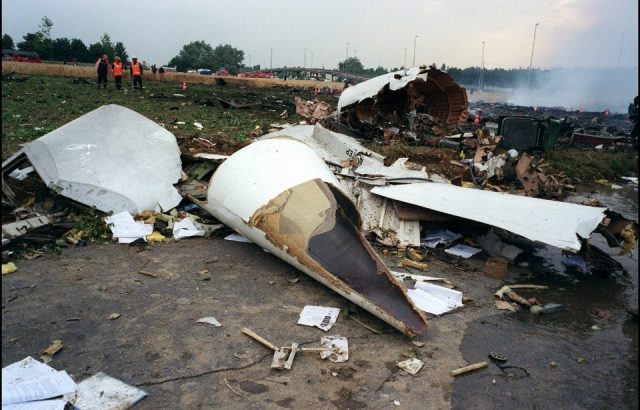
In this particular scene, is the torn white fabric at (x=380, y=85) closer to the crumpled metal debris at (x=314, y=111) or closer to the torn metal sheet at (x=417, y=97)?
the torn metal sheet at (x=417, y=97)

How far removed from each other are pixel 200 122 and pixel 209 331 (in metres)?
11.1

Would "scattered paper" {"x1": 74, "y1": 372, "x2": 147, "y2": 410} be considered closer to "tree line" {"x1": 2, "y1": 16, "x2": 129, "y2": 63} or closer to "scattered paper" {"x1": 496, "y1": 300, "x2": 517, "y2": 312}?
"scattered paper" {"x1": 496, "y1": 300, "x2": 517, "y2": 312}

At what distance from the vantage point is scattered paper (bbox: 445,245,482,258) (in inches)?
225

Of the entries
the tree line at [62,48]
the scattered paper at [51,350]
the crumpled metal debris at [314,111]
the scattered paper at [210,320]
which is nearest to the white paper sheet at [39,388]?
the scattered paper at [51,350]

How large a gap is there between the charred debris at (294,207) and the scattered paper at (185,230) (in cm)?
1

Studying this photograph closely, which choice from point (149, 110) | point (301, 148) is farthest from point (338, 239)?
point (149, 110)

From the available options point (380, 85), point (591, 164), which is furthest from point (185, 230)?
point (591, 164)

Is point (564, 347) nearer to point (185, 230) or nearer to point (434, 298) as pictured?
point (434, 298)

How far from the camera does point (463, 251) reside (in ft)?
19.1

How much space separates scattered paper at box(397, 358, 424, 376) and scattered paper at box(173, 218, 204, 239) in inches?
134

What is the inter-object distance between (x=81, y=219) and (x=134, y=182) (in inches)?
33.8

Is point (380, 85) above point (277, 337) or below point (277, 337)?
above

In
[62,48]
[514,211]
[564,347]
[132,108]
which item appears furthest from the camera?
[62,48]

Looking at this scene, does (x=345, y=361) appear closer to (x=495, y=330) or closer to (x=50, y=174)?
(x=495, y=330)
